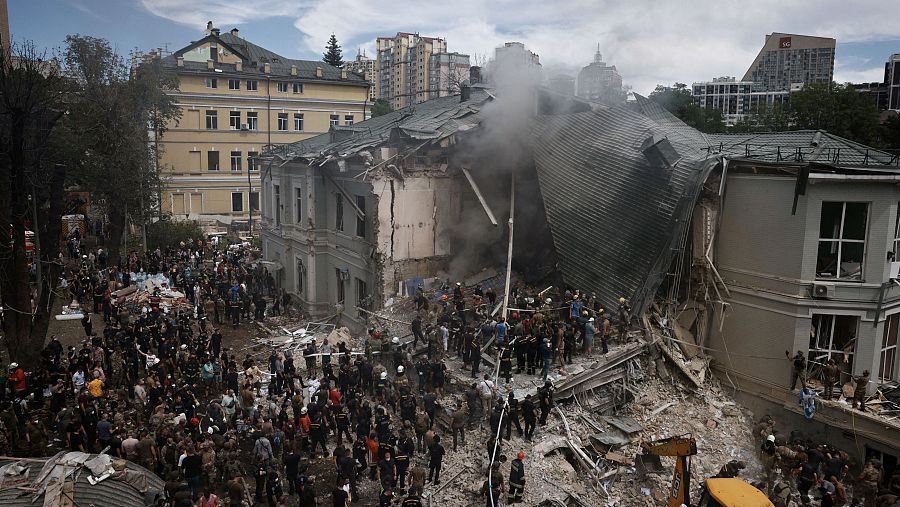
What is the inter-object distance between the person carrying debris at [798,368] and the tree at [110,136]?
→ 3247 cm

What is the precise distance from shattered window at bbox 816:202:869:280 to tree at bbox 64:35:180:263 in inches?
1288

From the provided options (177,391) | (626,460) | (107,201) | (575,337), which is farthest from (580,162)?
(107,201)

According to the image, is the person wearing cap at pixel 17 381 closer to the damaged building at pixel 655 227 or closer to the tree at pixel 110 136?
the damaged building at pixel 655 227

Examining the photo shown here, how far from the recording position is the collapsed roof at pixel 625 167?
18016mm

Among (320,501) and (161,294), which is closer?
(320,501)

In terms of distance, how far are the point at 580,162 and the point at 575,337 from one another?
6.84 meters

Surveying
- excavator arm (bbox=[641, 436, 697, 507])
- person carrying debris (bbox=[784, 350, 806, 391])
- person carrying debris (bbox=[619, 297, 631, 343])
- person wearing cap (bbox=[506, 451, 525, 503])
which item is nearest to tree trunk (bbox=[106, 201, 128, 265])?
person carrying debris (bbox=[619, 297, 631, 343])

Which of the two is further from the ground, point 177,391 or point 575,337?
point 575,337

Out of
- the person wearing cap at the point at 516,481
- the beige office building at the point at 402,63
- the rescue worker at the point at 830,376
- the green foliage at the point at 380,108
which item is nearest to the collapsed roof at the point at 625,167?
the rescue worker at the point at 830,376

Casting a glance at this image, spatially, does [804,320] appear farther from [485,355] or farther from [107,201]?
[107,201]

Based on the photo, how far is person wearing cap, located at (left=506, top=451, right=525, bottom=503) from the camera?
12.9m

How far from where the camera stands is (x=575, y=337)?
17672 mm

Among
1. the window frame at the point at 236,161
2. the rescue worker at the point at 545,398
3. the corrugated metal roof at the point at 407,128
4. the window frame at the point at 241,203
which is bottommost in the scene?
the rescue worker at the point at 545,398

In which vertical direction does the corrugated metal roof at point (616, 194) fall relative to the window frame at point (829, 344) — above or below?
above
